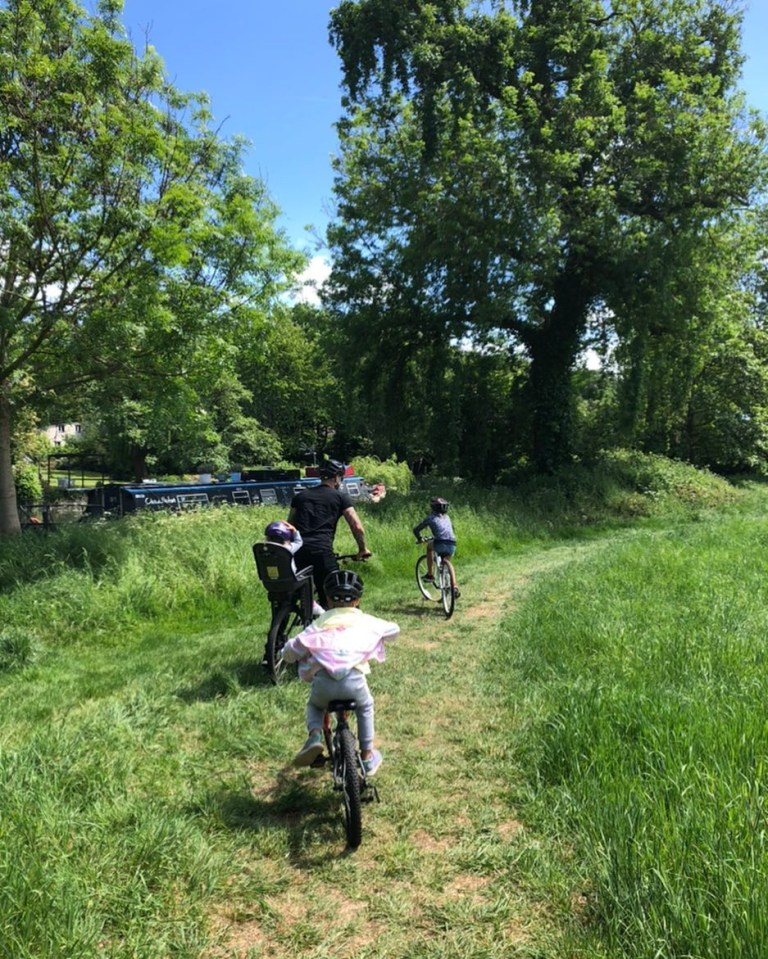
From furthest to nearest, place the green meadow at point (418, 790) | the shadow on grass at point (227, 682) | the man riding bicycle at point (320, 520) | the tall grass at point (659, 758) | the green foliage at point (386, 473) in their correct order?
1. the green foliage at point (386, 473)
2. the man riding bicycle at point (320, 520)
3. the shadow on grass at point (227, 682)
4. the green meadow at point (418, 790)
5. the tall grass at point (659, 758)

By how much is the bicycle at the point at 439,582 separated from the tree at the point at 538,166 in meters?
10.5

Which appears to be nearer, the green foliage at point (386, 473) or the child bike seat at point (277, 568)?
the child bike seat at point (277, 568)

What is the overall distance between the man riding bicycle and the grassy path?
4.93ft

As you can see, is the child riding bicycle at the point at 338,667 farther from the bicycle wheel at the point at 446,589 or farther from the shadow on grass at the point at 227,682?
the bicycle wheel at the point at 446,589

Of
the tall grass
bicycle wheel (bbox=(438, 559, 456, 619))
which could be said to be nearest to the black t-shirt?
the tall grass

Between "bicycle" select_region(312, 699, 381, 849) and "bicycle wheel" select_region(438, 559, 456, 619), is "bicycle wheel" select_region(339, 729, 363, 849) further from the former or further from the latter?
"bicycle wheel" select_region(438, 559, 456, 619)

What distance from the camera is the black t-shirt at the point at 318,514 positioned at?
21.2 feet

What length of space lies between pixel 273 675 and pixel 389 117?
21.4 metres

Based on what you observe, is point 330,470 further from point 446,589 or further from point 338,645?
point 446,589

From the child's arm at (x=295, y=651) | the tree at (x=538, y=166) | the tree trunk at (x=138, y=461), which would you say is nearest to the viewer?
the child's arm at (x=295, y=651)

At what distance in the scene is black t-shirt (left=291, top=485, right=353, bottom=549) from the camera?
6.48m

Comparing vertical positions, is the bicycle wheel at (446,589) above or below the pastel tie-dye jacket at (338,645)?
below

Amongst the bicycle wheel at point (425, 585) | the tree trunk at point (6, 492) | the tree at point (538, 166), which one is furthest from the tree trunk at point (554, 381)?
the tree trunk at point (6, 492)

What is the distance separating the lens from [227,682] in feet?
19.8
